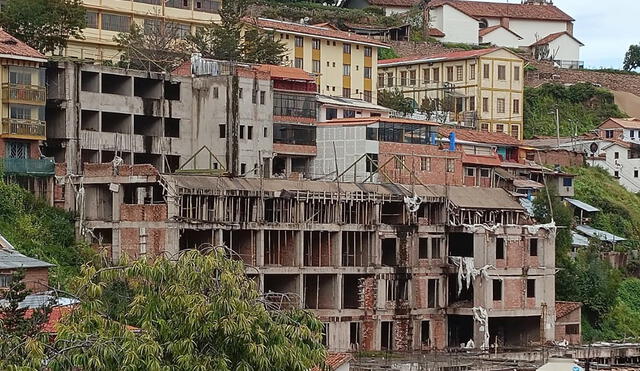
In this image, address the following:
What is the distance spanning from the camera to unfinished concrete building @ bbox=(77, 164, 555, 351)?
61250 millimetres

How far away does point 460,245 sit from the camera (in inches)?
2815

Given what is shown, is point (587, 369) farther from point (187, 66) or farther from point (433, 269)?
point (187, 66)

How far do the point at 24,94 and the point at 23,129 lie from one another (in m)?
1.48

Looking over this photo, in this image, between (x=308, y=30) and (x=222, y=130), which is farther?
(x=308, y=30)

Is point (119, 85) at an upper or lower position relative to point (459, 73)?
lower

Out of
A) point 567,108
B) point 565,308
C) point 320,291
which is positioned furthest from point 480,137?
point 320,291

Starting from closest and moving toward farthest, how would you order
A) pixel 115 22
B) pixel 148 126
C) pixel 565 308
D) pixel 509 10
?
1. pixel 148 126
2. pixel 565 308
3. pixel 115 22
4. pixel 509 10

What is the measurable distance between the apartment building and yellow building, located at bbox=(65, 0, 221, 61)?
14840mm

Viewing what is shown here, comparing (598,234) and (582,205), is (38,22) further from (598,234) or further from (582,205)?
(582,205)

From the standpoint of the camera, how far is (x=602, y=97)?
4486 inches

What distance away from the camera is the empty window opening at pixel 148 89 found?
6956 centimetres

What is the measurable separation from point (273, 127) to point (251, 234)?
11216 mm

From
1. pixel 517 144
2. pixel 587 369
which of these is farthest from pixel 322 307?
pixel 517 144

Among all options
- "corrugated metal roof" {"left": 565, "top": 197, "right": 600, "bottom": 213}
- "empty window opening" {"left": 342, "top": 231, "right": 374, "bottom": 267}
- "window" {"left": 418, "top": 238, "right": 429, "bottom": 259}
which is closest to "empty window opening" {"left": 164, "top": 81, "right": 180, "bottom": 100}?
"empty window opening" {"left": 342, "top": 231, "right": 374, "bottom": 267}
